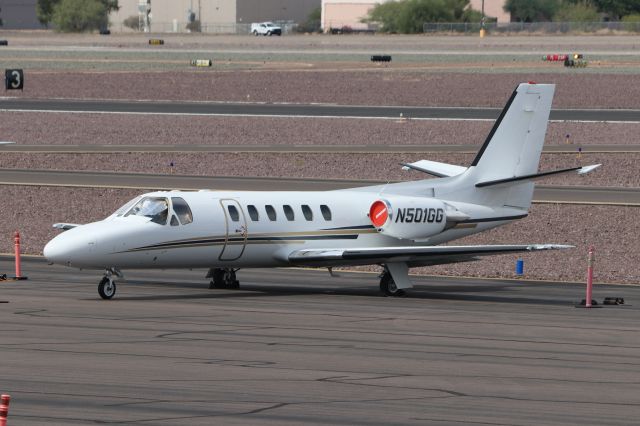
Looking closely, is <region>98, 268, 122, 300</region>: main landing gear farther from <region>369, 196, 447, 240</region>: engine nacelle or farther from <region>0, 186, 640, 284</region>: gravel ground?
<region>0, 186, 640, 284</region>: gravel ground

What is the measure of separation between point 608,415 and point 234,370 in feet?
17.8

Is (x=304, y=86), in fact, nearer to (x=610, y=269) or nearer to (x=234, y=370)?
(x=610, y=269)

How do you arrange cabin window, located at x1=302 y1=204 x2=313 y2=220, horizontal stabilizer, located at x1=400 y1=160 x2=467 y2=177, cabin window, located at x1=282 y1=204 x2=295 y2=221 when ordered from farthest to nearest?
1. horizontal stabilizer, located at x1=400 y1=160 x2=467 y2=177
2. cabin window, located at x1=302 y1=204 x2=313 y2=220
3. cabin window, located at x1=282 y1=204 x2=295 y2=221

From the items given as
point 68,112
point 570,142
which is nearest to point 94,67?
point 68,112

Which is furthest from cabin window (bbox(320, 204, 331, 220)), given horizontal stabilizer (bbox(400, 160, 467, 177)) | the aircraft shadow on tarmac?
horizontal stabilizer (bbox(400, 160, 467, 177))

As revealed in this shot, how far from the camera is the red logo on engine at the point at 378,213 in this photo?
1207 inches

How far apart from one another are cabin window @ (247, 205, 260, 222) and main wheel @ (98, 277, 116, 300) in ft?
12.2

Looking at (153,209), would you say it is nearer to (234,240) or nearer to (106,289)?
(234,240)

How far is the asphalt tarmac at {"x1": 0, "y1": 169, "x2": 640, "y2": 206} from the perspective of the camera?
44031 millimetres

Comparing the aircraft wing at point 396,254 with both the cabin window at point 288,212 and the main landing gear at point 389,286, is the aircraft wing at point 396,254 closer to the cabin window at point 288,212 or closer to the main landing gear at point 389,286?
the main landing gear at point 389,286

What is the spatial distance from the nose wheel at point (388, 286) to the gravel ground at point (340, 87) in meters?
46.3

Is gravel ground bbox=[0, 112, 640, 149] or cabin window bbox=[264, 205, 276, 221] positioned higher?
cabin window bbox=[264, 205, 276, 221]

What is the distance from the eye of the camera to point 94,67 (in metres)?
105

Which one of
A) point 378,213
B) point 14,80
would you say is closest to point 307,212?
point 378,213
